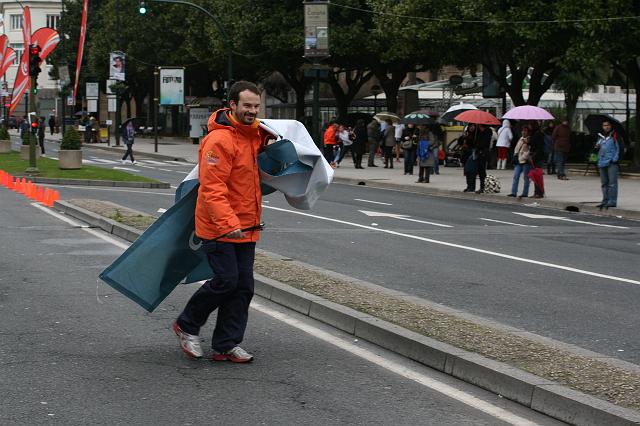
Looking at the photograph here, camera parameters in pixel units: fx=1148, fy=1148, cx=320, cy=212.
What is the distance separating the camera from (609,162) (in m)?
23.1

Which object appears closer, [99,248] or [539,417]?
[539,417]

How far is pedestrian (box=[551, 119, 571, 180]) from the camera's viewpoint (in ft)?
112

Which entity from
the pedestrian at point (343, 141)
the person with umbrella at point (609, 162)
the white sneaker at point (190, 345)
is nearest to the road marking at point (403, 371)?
the white sneaker at point (190, 345)

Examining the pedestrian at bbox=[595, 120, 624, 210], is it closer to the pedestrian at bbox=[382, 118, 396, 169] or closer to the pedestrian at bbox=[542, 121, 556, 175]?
the pedestrian at bbox=[542, 121, 556, 175]

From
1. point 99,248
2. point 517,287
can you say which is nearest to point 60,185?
point 99,248

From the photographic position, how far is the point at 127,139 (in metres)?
45.7

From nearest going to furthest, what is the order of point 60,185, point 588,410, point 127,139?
point 588,410 < point 60,185 < point 127,139

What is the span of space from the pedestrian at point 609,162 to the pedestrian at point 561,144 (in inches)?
411

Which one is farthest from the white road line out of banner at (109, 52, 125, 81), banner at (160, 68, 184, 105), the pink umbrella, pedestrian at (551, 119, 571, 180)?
banner at (109, 52, 125, 81)

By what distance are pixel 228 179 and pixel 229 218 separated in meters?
0.30

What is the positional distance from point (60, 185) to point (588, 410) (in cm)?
2496

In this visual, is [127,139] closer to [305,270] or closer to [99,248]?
[99,248]

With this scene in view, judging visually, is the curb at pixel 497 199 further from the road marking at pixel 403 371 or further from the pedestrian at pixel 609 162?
the road marking at pixel 403 371

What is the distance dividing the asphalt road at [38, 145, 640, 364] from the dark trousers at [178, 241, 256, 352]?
272 centimetres
